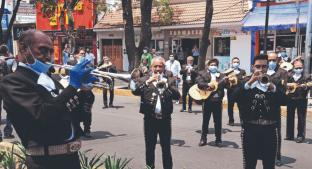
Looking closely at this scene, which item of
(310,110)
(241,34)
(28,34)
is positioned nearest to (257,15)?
(241,34)

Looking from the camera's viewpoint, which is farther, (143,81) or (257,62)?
(143,81)

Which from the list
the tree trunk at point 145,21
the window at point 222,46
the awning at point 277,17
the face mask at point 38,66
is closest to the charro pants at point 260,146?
the face mask at point 38,66

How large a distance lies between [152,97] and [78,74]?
11.1ft

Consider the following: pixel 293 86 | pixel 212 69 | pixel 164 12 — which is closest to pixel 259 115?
pixel 293 86

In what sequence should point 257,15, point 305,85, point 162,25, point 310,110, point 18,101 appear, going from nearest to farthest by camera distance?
point 18,101 < point 305,85 < point 310,110 < point 257,15 < point 162,25

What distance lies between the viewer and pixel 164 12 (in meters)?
24.9

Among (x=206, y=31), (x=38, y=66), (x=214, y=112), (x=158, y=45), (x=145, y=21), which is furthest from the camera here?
→ (x=158, y=45)

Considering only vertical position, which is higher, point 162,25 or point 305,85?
point 162,25

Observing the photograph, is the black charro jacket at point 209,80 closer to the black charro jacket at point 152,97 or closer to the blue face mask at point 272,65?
the blue face mask at point 272,65

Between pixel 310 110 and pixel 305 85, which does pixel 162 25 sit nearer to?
pixel 310 110

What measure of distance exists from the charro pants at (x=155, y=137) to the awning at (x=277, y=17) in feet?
46.4

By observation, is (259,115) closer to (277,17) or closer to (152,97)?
(152,97)

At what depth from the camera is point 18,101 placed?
2.97m

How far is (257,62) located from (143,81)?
5.94 ft
